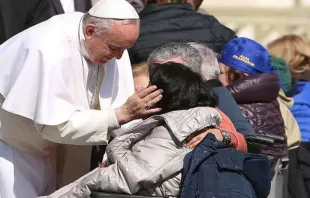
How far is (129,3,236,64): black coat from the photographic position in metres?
5.72

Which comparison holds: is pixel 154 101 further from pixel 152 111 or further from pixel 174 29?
pixel 174 29

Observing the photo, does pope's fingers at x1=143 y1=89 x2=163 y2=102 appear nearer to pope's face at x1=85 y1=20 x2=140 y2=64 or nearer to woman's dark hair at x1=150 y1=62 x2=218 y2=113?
woman's dark hair at x1=150 y1=62 x2=218 y2=113

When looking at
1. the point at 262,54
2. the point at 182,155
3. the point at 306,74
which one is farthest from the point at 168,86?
the point at 306,74

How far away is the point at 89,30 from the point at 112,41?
145mm

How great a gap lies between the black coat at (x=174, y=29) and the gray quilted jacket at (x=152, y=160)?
67.6 inches

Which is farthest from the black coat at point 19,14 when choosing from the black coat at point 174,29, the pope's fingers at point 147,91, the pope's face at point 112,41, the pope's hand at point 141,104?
the pope's fingers at point 147,91

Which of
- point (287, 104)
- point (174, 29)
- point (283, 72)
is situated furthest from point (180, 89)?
point (283, 72)

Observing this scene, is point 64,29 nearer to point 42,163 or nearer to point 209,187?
point 42,163

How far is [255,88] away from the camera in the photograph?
5289 mm

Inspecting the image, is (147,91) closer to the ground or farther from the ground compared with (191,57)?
farther from the ground

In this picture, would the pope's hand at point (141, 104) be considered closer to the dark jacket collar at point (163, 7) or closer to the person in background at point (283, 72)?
the dark jacket collar at point (163, 7)

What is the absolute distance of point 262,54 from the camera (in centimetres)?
560

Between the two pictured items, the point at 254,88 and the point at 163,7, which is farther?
the point at 163,7

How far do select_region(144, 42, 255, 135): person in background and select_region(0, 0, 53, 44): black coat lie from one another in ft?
3.32
